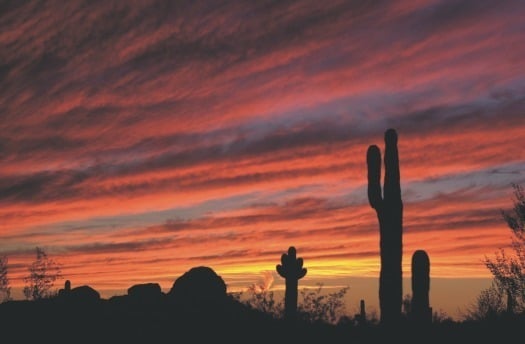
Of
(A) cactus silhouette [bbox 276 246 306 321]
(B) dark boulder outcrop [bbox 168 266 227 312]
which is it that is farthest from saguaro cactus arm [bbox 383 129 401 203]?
(B) dark boulder outcrop [bbox 168 266 227 312]

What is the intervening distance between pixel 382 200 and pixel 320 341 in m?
6.79

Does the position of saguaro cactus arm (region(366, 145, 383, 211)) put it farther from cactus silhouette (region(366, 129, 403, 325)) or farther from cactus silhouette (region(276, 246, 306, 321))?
cactus silhouette (region(276, 246, 306, 321))

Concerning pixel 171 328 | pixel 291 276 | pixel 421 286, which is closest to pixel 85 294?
pixel 171 328

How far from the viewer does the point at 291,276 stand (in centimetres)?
2736

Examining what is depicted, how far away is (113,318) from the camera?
95.5 feet

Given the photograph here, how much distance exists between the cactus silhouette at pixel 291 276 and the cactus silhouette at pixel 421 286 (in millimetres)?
5968

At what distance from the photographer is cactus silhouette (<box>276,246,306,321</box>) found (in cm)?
2702

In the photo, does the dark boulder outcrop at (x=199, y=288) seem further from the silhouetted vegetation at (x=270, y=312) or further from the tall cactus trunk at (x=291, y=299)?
the tall cactus trunk at (x=291, y=299)

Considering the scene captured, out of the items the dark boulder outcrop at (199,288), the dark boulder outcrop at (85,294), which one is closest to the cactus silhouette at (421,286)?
the dark boulder outcrop at (199,288)

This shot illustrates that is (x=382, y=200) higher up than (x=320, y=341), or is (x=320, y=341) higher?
(x=382, y=200)

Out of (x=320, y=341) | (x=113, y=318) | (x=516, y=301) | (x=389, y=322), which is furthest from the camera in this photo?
(x=516, y=301)

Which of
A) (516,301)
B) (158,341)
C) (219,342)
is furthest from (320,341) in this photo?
(516,301)

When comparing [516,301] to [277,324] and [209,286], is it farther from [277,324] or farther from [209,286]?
[209,286]

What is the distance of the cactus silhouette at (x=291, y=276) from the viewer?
88.6 ft
